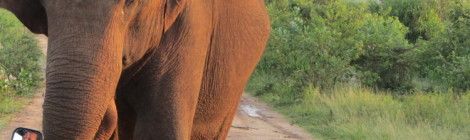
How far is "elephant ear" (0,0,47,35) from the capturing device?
13.4 feet

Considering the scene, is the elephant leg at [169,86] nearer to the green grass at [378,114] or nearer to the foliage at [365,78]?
the green grass at [378,114]

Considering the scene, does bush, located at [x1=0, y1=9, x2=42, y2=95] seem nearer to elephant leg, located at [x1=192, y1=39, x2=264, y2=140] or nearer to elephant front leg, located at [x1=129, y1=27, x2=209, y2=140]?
elephant leg, located at [x1=192, y1=39, x2=264, y2=140]

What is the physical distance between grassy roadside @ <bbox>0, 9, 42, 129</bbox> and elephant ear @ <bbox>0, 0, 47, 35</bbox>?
6143 mm

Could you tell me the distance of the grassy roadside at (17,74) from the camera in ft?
38.1

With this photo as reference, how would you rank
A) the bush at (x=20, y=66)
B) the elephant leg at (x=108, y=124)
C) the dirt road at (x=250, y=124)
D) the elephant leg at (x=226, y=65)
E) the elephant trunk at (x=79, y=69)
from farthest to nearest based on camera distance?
the bush at (x=20, y=66)
the dirt road at (x=250, y=124)
the elephant leg at (x=226, y=65)
the elephant leg at (x=108, y=124)
the elephant trunk at (x=79, y=69)

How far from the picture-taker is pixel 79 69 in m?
3.58

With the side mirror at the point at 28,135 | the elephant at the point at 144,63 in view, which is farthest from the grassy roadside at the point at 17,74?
the side mirror at the point at 28,135

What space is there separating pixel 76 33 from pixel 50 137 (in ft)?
1.20

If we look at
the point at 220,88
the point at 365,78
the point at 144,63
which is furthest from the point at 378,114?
the point at 144,63

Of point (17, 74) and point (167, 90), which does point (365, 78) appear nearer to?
point (17, 74)

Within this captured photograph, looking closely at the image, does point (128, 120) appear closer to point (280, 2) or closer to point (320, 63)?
point (320, 63)

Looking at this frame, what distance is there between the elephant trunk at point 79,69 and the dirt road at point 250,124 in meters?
5.84

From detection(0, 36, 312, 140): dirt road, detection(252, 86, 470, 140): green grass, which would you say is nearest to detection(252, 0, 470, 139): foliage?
detection(252, 86, 470, 140): green grass

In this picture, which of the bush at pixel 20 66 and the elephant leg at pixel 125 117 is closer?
the elephant leg at pixel 125 117
